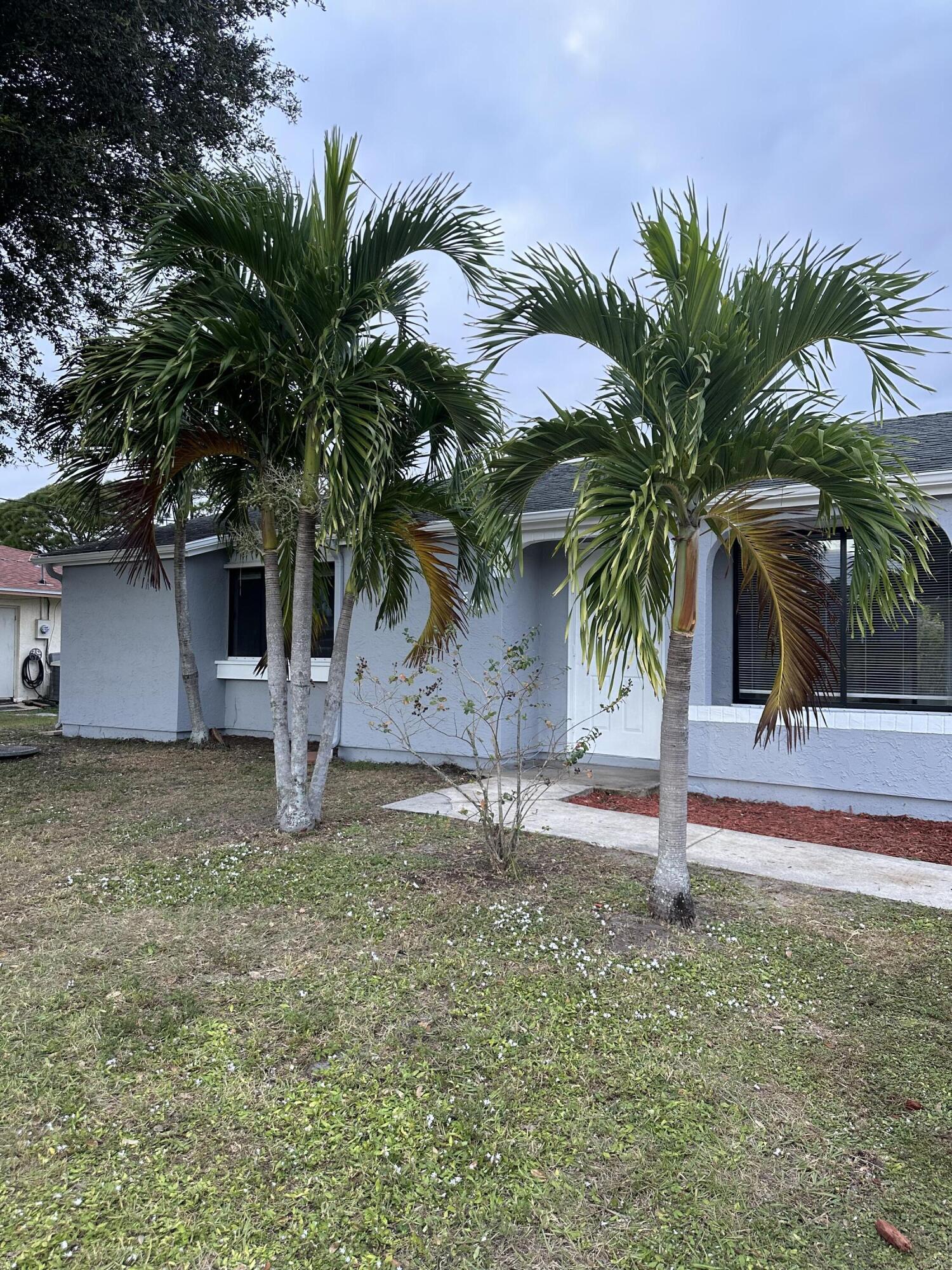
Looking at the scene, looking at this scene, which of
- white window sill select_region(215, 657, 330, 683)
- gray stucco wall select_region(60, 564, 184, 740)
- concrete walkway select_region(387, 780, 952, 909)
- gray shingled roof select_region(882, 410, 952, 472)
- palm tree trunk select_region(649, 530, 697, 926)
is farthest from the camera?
gray stucco wall select_region(60, 564, 184, 740)

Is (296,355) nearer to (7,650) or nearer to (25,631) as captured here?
(7,650)

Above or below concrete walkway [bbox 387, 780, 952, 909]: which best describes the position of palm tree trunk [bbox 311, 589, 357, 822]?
above

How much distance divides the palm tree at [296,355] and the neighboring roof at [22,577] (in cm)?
1555

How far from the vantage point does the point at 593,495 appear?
139 inches

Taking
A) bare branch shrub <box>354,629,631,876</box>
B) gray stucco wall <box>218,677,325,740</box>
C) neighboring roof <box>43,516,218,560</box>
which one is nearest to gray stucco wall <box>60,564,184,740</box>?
neighboring roof <box>43,516,218,560</box>

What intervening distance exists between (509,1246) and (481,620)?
22.7 ft

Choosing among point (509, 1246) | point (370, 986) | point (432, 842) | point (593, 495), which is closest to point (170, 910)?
point (370, 986)

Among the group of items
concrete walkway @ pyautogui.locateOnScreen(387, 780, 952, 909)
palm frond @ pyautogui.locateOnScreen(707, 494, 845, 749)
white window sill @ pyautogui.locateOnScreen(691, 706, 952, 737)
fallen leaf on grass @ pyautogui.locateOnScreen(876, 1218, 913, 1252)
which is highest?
palm frond @ pyautogui.locateOnScreen(707, 494, 845, 749)

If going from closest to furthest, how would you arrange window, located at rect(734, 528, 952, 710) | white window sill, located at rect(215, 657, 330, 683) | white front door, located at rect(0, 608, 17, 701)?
window, located at rect(734, 528, 952, 710) → white window sill, located at rect(215, 657, 330, 683) → white front door, located at rect(0, 608, 17, 701)

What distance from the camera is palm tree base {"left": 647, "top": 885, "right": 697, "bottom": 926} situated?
4.10 m

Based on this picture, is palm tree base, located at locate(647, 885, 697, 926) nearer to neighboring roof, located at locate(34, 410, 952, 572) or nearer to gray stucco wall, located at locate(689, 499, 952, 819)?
gray stucco wall, located at locate(689, 499, 952, 819)

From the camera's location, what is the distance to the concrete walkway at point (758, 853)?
4.89m

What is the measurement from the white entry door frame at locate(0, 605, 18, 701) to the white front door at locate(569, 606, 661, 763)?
16217 millimetres

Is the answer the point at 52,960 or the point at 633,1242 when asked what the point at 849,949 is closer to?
the point at 633,1242
